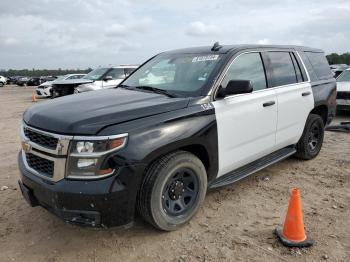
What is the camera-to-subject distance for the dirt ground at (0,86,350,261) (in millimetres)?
3316

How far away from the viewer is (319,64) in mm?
6027

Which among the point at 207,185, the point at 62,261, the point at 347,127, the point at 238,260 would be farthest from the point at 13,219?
the point at 347,127

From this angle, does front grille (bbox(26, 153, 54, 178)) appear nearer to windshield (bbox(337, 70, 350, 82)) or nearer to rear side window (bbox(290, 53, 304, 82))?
rear side window (bbox(290, 53, 304, 82))

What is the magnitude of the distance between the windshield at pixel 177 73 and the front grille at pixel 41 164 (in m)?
1.53

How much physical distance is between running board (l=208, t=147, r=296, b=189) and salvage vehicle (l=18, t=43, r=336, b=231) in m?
0.02

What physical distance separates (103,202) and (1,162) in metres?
3.99

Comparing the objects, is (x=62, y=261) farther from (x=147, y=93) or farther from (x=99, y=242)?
(x=147, y=93)

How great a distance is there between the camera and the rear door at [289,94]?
15.8ft

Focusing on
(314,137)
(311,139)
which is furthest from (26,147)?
(314,137)

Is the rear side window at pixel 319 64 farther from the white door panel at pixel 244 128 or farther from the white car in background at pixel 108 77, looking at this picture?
the white car in background at pixel 108 77

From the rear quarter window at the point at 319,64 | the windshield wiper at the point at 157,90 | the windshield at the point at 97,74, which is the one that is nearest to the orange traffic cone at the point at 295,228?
the windshield wiper at the point at 157,90

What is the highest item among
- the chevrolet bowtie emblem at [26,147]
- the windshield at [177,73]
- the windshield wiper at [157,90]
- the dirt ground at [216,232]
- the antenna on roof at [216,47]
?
the antenna on roof at [216,47]

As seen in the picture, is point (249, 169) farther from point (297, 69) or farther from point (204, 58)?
point (297, 69)

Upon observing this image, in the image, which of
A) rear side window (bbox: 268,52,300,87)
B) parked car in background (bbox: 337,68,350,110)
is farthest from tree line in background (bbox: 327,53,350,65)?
rear side window (bbox: 268,52,300,87)
